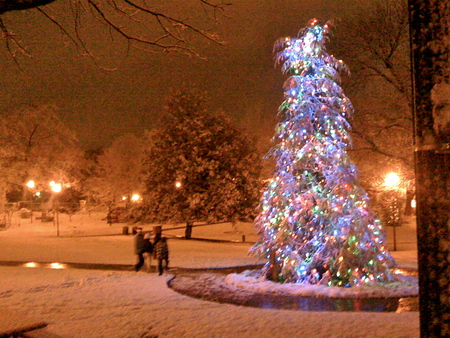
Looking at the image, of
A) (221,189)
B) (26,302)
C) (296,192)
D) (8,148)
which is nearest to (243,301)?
(296,192)

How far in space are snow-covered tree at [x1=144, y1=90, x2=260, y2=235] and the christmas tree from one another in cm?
1649

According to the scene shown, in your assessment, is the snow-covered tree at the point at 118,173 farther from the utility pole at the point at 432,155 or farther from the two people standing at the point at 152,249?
the utility pole at the point at 432,155

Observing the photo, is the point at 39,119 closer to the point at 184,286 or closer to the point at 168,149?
the point at 168,149

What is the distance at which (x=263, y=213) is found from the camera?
1434cm

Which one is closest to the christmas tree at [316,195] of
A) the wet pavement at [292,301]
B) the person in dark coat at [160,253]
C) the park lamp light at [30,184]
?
the wet pavement at [292,301]

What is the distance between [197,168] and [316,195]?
17.5m

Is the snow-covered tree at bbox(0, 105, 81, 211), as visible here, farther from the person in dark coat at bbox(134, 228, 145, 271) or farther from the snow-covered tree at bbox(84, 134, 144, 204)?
the person in dark coat at bbox(134, 228, 145, 271)

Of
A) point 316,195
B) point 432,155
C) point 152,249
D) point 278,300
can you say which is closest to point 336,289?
point 278,300

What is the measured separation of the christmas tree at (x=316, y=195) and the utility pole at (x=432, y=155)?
8.90 meters

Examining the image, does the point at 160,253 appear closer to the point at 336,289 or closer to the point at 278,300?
the point at 278,300

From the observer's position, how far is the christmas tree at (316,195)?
13305 millimetres

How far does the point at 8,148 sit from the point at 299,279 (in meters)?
34.7

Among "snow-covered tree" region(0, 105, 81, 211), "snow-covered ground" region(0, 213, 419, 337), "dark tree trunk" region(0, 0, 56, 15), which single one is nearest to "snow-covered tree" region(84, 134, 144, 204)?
"snow-covered tree" region(0, 105, 81, 211)

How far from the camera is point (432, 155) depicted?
14.6ft
